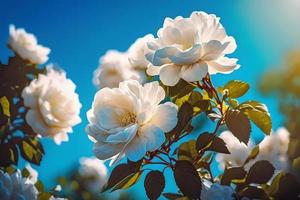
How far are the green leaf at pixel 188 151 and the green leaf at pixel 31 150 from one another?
0.77 metres

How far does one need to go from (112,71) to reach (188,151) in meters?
1.51

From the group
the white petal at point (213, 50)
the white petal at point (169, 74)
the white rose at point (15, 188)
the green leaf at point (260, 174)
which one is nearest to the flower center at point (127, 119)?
the white petal at point (169, 74)

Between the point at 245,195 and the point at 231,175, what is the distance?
3.0 inches

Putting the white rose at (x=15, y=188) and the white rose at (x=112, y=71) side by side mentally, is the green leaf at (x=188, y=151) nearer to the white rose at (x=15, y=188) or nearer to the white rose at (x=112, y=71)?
the white rose at (x=15, y=188)

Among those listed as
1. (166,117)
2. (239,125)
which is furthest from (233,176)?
(166,117)

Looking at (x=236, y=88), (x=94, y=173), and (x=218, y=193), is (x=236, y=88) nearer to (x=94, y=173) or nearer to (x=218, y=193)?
(x=218, y=193)

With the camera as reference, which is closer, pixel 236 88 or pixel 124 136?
pixel 124 136

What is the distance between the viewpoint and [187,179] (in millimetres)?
1064

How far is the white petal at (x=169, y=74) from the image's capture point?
3.55ft

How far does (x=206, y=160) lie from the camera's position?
134 centimetres

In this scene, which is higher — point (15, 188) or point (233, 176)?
point (15, 188)

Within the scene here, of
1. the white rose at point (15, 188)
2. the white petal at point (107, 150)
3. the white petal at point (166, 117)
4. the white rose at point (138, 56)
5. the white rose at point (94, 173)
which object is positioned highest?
the white rose at point (94, 173)

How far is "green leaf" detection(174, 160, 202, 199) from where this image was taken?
1.05m

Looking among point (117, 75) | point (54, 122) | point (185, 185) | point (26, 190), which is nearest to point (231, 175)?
point (185, 185)
